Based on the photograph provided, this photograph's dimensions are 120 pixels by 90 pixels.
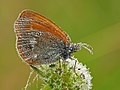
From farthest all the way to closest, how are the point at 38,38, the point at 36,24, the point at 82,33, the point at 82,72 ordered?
1. the point at 82,33
2. the point at 38,38
3. the point at 36,24
4. the point at 82,72

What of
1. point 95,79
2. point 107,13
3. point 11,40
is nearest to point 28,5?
point 11,40

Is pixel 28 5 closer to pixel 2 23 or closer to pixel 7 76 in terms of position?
pixel 2 23

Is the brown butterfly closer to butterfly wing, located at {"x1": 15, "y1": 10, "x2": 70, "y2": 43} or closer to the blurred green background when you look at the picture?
butterfly wing, located at {"x1": 15, "y1": 10, "x2": 70, "y2": 43}

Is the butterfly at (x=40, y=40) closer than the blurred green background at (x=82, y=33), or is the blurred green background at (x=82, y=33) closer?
the butterfly at (x=40, y=40)

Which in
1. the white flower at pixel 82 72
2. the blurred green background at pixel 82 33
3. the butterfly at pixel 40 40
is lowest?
the white flower at pixel 82 72

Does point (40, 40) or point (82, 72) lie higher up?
point (40, 40)

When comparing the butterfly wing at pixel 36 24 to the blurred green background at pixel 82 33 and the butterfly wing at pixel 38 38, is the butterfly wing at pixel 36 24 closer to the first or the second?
the butterfly wing at pixel 38 38

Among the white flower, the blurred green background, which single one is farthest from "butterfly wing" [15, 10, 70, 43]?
the blurred green background

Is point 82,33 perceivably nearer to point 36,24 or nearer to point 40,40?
point 40,40

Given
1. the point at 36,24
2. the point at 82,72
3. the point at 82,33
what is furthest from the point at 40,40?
the point at 82,33

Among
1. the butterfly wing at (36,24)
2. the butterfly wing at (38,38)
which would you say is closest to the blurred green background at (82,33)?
the butterfly wing at (38,38)
